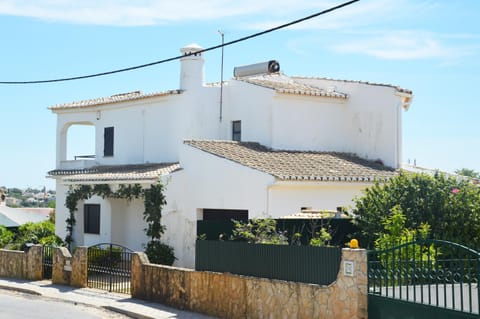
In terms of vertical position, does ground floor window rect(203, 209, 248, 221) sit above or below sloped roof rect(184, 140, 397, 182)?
below

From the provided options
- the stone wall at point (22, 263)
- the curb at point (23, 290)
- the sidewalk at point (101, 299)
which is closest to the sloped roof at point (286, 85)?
the stone wall at point (22, 263)

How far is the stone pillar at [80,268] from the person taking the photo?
2130 centimetres

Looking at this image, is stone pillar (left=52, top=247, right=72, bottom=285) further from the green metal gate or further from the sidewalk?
the green metal gate

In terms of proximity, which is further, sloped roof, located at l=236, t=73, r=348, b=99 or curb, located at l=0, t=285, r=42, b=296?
sloped roof, located at l=236, t=73, r=348, b=99

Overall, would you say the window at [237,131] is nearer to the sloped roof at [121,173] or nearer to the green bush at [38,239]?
the sloped roof at [121,173]

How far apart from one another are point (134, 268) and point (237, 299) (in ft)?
14.3

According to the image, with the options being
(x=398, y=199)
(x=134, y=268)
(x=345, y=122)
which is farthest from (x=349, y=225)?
(x=345, y=122)

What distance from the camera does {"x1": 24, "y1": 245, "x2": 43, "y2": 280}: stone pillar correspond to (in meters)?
23.4

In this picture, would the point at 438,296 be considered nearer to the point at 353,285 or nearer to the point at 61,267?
the point at 353,285

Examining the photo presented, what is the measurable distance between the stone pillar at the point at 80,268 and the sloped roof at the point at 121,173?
407 cm

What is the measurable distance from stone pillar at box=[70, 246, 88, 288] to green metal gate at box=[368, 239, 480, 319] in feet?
36.2

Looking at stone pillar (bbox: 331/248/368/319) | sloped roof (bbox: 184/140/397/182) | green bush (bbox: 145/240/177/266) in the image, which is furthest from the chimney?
stone pillar (bbox: 331/248/368/319)

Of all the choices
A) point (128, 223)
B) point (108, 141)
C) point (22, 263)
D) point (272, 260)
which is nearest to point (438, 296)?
point (272, 260)

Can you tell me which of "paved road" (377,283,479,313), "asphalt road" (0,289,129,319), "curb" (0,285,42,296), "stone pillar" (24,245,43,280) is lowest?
"curb" (0,285,42,296)
